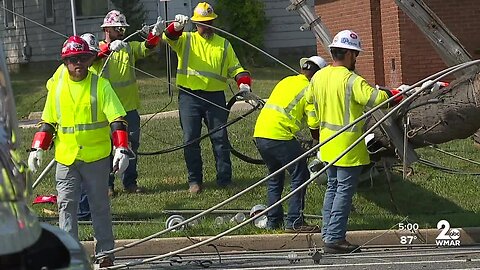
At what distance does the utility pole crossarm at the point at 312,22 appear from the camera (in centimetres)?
1185

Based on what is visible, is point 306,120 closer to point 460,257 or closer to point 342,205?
point 342,205

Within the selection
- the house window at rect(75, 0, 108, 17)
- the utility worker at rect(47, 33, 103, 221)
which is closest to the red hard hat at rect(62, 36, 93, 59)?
the utility worker at rect(47, 33, 103, 221)

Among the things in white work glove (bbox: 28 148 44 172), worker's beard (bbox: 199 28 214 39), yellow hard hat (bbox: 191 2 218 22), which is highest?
yellow hard hat (bbox: 191 2 218 22)

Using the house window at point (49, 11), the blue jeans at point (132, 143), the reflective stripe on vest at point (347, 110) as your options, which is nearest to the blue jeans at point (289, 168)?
the reflective stripe on vest at point (347, 110)

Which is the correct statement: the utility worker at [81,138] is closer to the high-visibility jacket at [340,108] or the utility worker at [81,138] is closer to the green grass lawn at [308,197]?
the green grass lawn at [308,197]

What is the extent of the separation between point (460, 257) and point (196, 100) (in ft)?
13.6

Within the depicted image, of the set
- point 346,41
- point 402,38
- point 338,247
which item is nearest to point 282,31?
point 402,38

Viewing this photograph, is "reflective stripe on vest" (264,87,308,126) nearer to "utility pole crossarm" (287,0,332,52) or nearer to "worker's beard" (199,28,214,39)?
"utility pole crossarm" (287,0,332,52)

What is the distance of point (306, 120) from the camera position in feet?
36.1

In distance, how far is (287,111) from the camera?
10844 mm

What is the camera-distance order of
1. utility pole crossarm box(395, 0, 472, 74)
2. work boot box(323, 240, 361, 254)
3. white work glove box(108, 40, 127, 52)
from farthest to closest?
white work glove box(108, 40, 127, 52), utility pole crossarm box(395, 0, 472, 74), work boot box(323, 240, 361, 254)

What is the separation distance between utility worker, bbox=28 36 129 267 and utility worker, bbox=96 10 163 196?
3.28 meters

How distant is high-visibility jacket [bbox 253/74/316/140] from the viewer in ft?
35.3

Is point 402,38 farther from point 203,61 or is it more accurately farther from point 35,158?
point 35,158
